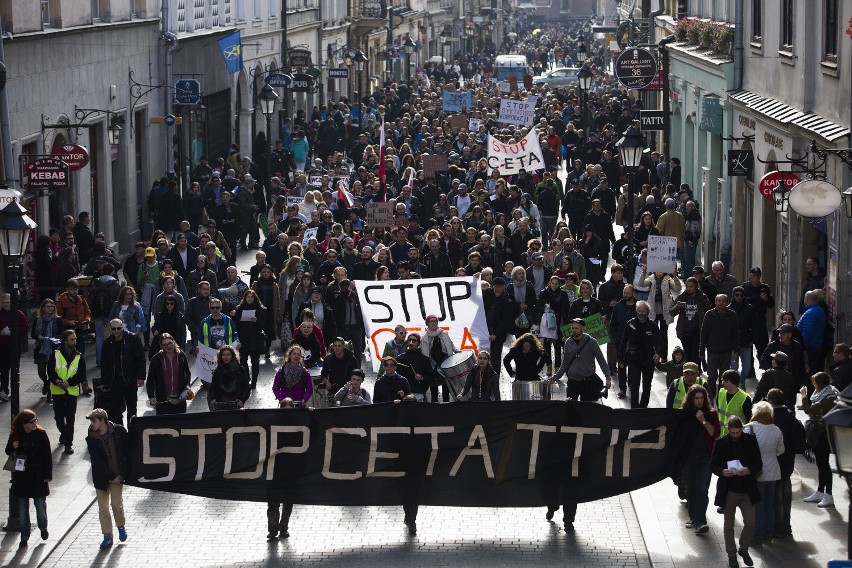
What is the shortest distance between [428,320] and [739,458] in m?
5.81

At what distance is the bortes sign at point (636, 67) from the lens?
3553 cm

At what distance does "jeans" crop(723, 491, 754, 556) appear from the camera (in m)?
13.3

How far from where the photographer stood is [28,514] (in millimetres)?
14086

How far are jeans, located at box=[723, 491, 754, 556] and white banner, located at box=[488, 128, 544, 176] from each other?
64.2 ft

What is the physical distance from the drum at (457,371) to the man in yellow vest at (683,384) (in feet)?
9.67

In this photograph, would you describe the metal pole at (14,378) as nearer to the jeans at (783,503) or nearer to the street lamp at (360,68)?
the jeans at (783,503)

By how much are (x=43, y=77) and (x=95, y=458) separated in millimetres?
15233

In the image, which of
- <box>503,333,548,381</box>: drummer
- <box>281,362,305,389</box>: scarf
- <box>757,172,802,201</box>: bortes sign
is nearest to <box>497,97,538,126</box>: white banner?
<box>757,172,802,201</box>: bortes sign

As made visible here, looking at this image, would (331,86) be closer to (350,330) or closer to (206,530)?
(350,330)

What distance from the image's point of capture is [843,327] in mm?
20000

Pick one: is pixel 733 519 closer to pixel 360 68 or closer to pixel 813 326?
pixel 813 326

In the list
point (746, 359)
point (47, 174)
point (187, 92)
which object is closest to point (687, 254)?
point (746, 359)

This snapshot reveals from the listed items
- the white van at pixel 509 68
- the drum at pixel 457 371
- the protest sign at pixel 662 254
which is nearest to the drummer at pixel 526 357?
the drum at pixel 457 371

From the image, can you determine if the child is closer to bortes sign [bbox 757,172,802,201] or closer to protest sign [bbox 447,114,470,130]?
bortes sign [bbox 757,172,802,201]
